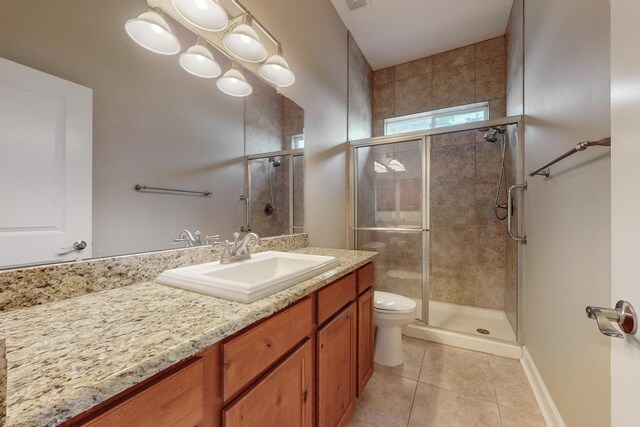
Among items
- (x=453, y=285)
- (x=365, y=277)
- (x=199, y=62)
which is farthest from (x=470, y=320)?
(x=199, y=62)

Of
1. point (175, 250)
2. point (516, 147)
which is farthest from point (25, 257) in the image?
point (516, 147)

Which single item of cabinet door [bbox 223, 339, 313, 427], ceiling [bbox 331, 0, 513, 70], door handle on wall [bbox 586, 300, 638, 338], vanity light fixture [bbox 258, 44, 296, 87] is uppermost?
ceiling [bbox 331, 0, 513, 70]

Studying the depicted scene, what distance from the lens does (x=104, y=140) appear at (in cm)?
88

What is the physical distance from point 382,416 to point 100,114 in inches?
75.9

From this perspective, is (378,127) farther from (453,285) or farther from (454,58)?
→ (453,285)

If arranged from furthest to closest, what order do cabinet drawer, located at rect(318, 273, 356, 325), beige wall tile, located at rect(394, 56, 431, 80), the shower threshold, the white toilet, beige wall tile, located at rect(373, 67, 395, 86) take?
1. beige wall tile, located at rect(373, 67, 395, 86)
2. beige wall tile, located at rect(394, 56, 431, 80)
3. the shower threshold
4. the white toilet
5. cabinet drawer, located at rect(318, 273, 356, 325)

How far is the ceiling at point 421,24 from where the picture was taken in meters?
2.28

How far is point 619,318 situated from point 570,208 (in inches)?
35.1

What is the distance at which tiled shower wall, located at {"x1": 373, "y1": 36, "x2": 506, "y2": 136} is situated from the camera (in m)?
2.70

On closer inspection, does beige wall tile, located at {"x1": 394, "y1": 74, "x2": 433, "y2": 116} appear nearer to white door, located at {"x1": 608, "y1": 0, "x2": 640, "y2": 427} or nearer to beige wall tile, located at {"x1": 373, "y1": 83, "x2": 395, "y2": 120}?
beige wall tile, located at {"x1": 373, "y1": 83, "x2": 395, "y2": 120}

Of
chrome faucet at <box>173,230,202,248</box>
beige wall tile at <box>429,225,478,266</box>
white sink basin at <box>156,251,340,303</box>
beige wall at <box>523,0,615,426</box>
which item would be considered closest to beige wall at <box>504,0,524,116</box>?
beige wall at <box>523,0,615,426</box>

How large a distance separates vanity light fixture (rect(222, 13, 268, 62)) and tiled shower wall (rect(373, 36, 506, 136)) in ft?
7.30

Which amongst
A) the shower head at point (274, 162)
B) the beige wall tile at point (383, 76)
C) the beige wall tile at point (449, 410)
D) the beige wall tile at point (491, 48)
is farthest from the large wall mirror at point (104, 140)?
the beige wall tile at point (491, 48)

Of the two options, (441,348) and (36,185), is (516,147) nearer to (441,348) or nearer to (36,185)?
(441,348)
